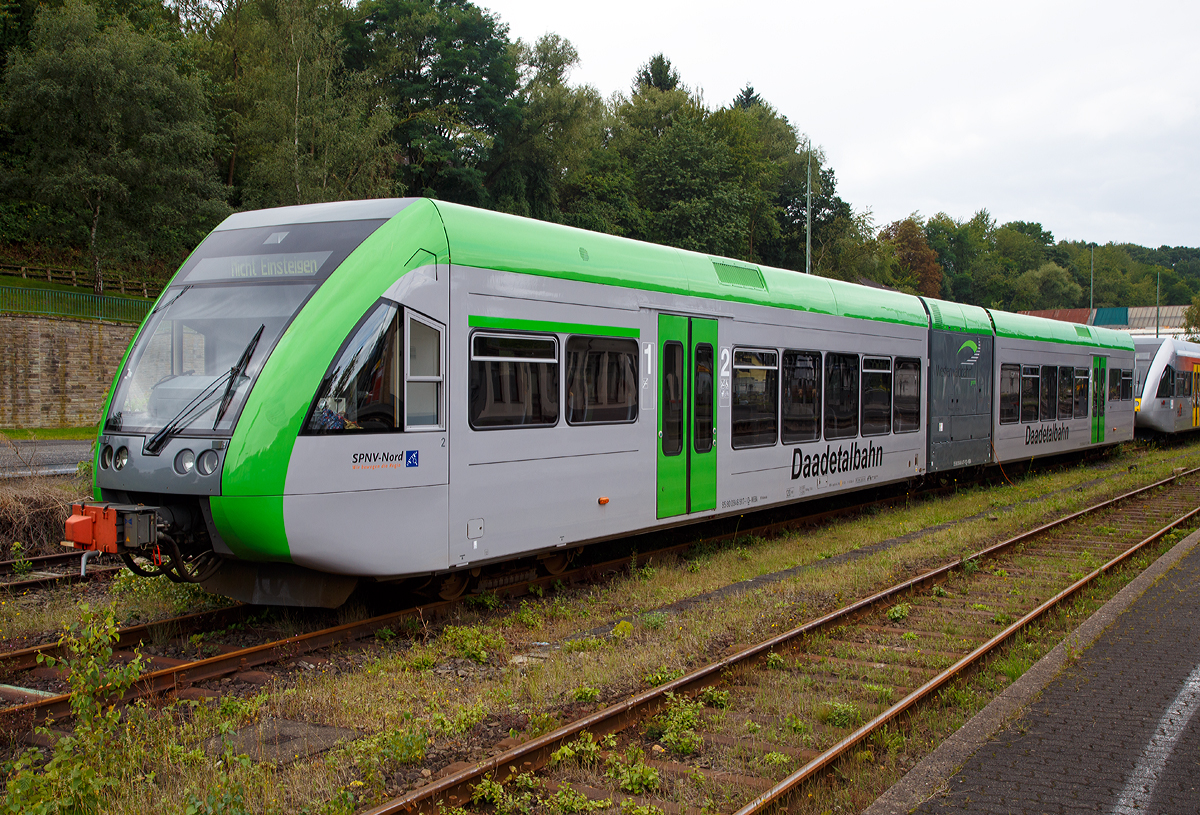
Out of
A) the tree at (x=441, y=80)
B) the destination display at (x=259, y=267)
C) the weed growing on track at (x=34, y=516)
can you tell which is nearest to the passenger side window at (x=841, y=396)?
the destination display at (x=259, y=267)

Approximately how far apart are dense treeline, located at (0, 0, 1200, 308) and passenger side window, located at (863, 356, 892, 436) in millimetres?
27049

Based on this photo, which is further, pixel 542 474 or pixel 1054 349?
pixel 1054 349

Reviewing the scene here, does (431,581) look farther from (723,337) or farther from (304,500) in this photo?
(723,337)

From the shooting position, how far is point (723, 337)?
1115 cm

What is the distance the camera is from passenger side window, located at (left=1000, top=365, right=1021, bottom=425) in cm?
1912

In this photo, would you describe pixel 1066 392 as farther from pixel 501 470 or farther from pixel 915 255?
pixel 915 255

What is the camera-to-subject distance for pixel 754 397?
11.7 metres

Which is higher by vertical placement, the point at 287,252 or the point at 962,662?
the point at 287,252

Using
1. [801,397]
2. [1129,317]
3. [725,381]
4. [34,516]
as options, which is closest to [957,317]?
[801,397]

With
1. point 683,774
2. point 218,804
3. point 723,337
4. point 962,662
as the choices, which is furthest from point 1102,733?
point 723,337

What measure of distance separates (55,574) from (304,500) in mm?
5186

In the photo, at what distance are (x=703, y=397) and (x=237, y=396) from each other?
18.5 feet

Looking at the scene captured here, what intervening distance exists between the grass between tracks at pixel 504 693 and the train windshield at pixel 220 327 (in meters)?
2.19

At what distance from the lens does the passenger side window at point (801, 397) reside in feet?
40.7
